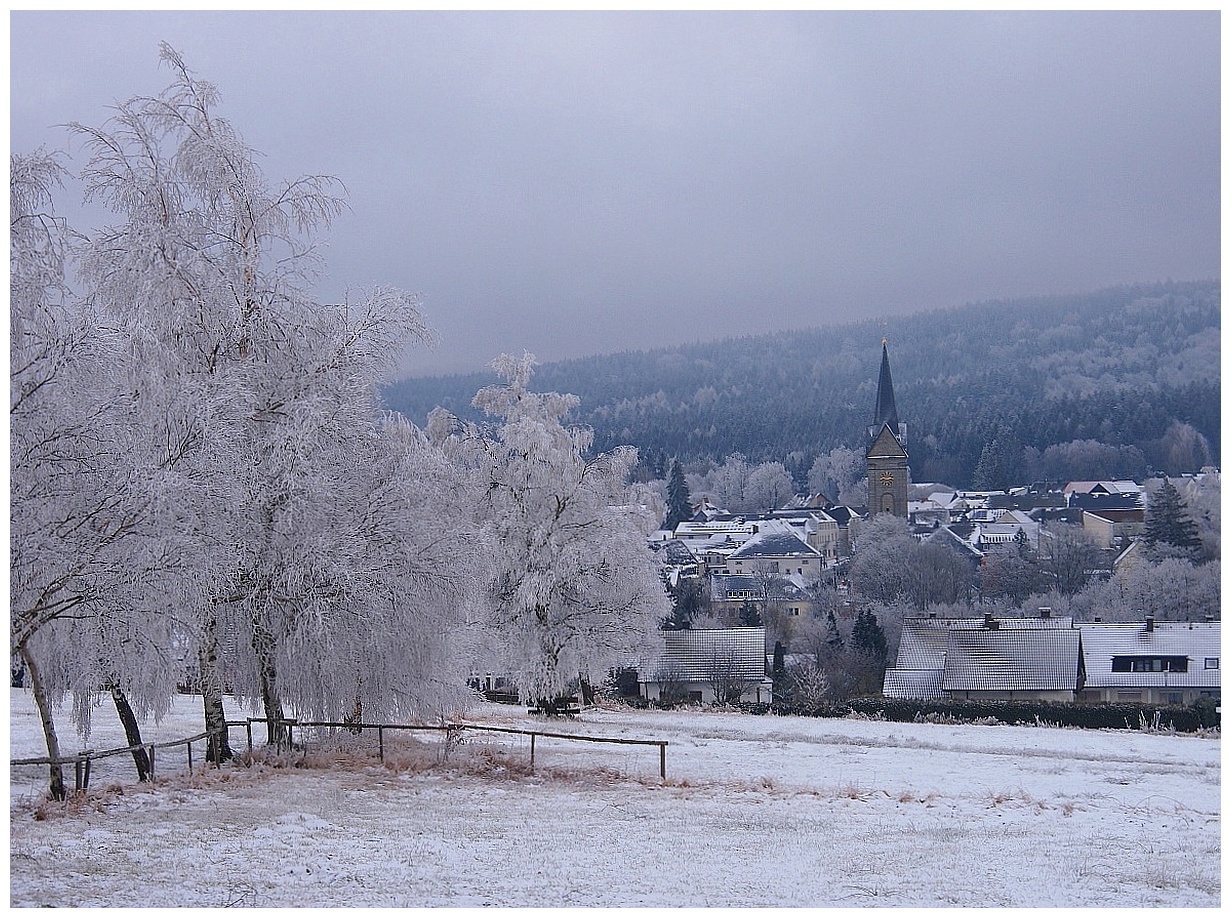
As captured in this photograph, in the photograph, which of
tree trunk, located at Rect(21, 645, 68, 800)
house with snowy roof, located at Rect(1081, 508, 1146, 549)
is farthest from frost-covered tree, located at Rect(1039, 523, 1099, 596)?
Result: tree trunk, located at Rect(21, 645, 68, 800)

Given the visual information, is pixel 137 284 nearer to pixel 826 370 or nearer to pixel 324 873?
pixel 324 873

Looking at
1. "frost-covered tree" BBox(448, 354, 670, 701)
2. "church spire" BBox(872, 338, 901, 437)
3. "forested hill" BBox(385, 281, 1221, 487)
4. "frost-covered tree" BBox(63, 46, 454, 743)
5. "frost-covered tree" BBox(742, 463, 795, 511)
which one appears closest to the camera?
"frost-covered tree" BBox(63, 46, 454, 743)

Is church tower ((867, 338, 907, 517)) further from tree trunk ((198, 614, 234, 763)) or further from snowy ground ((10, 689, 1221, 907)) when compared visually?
tree trunk ((198, 614, 234, 763))

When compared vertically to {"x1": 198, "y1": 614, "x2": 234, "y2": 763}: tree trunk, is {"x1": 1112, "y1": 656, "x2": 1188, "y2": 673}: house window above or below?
below

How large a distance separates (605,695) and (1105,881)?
28.2 metres

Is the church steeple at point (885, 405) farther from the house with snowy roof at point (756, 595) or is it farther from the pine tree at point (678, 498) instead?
the house with snowy roof at point (756, 595)

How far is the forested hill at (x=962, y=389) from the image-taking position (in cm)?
10406

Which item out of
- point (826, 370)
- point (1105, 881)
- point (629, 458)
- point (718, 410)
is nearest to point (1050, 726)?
point (629, 458)

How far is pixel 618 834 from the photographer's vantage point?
11.7 meters

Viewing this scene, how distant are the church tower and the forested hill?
2.53 meters

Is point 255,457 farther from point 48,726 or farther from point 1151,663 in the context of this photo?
point 1151,663

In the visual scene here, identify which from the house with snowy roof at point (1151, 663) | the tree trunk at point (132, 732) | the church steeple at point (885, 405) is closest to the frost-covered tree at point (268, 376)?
the tree trunk at point (132, 732)

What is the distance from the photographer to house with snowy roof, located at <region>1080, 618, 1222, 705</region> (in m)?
42.1

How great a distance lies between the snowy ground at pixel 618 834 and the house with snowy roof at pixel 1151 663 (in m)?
25.1
